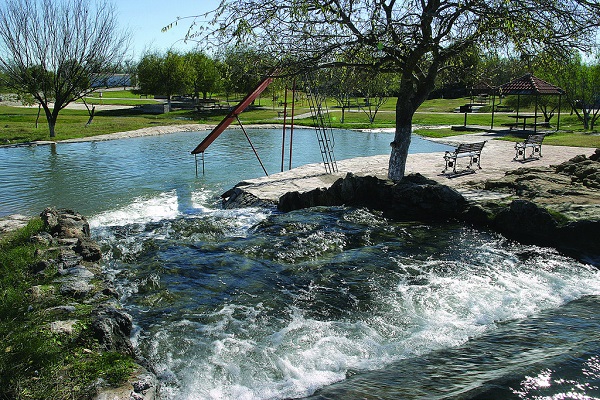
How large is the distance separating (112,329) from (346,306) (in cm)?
324

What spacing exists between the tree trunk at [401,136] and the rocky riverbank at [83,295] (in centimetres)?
854

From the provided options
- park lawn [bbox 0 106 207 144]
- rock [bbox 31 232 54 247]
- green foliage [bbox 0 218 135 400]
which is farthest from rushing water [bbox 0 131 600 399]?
park lawn [bbox 0 106 207 144]

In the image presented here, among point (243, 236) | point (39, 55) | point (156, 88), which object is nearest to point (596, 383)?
point (243, 236)

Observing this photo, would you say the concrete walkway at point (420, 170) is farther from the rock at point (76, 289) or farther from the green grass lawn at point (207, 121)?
the rock at point (76, 289)

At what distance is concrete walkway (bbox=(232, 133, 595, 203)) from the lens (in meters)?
15.4

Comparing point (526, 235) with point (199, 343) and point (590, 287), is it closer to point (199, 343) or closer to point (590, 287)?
point (590, 287)

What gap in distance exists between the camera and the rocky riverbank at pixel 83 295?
16.6 feet

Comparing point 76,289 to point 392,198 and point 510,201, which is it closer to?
point 392,198

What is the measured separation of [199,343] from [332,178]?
37.0ft

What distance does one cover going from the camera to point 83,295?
709 cm

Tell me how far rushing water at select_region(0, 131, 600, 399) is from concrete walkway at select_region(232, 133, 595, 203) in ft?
7.38

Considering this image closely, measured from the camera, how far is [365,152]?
26031mm

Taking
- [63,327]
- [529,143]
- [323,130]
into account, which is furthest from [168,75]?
[63,327]

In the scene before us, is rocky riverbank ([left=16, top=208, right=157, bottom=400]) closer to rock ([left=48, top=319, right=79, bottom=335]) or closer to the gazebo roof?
rock ([left=48, top=319, right=79, bottom=335])
